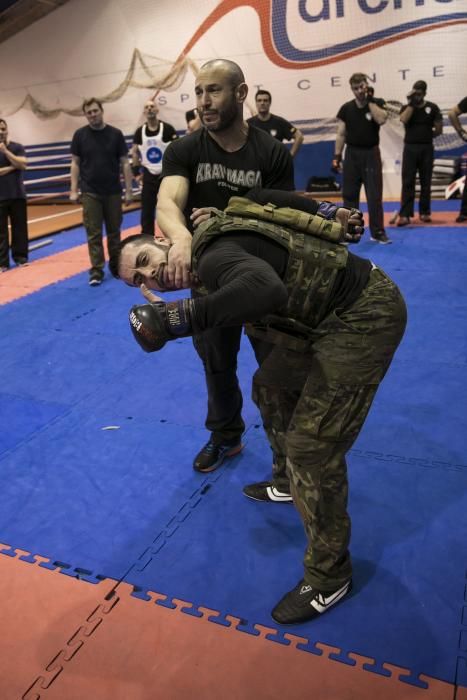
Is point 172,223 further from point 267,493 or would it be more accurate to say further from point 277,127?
point 277,127

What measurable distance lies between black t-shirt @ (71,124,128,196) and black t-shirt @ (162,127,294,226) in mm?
4197

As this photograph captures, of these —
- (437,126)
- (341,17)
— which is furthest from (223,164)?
(341,17)

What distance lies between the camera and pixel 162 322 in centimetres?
149

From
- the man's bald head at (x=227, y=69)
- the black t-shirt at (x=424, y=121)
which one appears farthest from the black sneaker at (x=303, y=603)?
the black t-shirt at (x=424, y=121)

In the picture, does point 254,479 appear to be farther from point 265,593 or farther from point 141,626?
point 141,626

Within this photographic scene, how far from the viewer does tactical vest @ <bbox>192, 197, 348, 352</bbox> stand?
5.63ft

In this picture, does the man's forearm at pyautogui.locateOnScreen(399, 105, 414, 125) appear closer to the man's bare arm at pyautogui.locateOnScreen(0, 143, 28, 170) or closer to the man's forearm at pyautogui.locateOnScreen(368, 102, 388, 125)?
the man's forearm at pyautogui.locateOnScreen(368, 102, 388, 125)

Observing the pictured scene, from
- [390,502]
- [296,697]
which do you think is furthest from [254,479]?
[296,697]

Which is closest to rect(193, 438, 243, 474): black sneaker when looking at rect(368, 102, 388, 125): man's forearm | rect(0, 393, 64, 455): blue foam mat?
rect(0, 393, 64, 455): blue foam mat

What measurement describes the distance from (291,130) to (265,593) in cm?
685

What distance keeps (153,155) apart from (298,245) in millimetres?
6368

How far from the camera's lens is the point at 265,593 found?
2.24 meters

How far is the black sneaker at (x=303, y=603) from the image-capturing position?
2084mm

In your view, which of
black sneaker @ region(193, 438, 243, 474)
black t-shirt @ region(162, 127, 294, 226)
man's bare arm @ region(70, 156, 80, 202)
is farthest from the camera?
man's bare arm @ region(70, 156, 80, 202)
